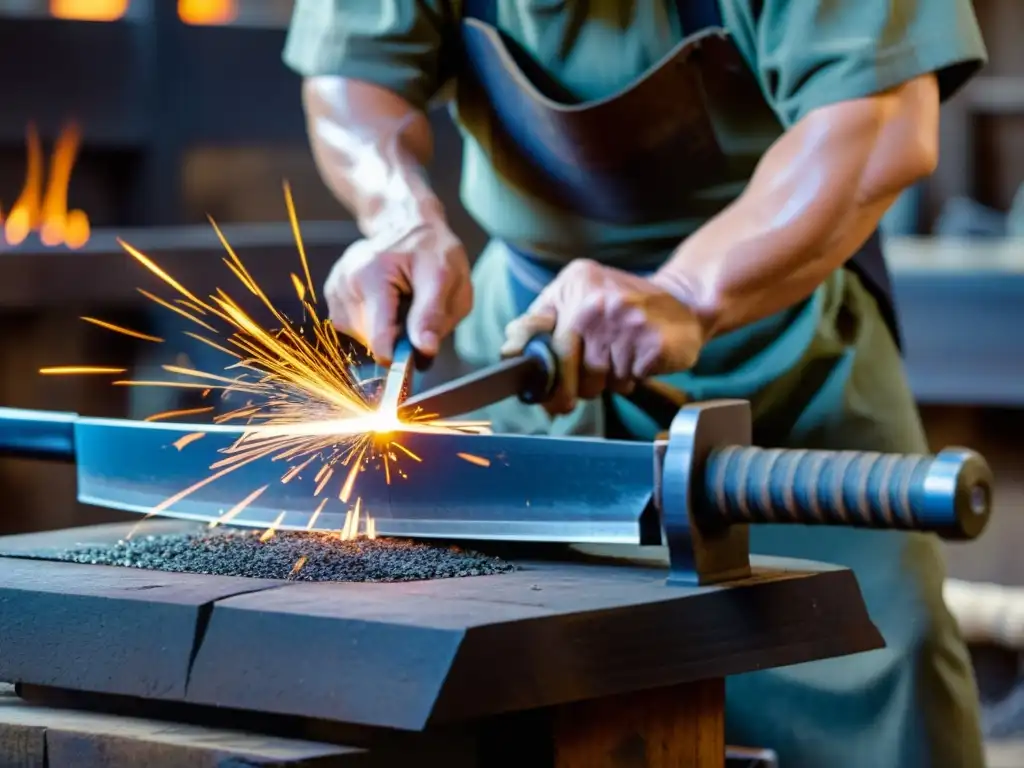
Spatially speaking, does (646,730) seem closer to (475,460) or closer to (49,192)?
(475,460)

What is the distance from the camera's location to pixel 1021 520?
310cm

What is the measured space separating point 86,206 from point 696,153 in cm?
209

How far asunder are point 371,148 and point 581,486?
53cm

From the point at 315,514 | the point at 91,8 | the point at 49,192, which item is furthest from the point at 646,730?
the point at 91,8

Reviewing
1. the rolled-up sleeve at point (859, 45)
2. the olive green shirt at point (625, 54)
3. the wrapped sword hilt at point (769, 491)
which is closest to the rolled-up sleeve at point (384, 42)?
the olive green shirt at point (625, 54)

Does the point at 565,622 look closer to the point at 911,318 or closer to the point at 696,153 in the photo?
the point at 696,153

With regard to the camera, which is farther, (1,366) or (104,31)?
(104,31)

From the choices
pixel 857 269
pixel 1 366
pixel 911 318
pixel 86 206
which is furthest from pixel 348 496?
pixel 86 206

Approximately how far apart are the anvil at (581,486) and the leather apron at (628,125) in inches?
16.2

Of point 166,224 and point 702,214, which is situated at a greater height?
point 702,214

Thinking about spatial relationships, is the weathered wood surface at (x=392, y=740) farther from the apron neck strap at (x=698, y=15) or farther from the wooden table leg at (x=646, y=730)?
the apron neck strap at (x=698, y=15)

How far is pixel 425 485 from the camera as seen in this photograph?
107 cm

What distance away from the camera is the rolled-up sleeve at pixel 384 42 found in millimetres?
1441

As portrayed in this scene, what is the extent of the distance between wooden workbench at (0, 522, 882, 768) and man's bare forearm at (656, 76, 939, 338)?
290 mm
